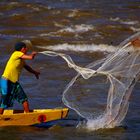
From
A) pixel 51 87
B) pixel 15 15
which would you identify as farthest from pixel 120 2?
pixel 51 87

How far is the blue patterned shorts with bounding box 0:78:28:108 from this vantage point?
11.6 metres

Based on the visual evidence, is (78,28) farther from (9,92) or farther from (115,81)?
(115,81)

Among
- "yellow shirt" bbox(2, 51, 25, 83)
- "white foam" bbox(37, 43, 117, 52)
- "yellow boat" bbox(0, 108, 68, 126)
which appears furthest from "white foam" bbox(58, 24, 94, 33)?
"yellow shirt" bbox(2, 51, 25, 83)

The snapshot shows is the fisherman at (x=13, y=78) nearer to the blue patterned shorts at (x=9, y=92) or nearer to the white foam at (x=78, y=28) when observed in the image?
the blue patterned shorts at (x=9, y=92)

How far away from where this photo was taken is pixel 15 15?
25438 millimetres

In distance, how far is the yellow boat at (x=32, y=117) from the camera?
11.7m

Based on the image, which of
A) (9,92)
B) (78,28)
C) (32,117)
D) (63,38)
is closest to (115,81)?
(32,117)

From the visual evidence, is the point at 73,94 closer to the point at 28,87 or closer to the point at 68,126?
the point at 68,126

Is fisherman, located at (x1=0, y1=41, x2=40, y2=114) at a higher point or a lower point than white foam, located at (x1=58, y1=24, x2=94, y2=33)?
lower

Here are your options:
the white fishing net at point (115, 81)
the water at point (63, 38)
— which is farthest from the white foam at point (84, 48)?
the white fishing net at point (115, 81)

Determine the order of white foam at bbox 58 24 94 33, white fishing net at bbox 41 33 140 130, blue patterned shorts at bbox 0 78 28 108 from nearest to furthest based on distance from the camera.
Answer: white fishing net at bbox 41 33 140 130 < blue patterned shorts at bbox 0 78 28 108 < white foam at bbox 58 24 94 33

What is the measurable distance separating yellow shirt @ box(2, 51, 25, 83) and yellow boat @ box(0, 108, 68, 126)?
68 centimetres

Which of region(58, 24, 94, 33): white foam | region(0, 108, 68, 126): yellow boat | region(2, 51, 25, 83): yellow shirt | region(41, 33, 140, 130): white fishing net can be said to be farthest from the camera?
region(58, 24, 94, 33): white foam

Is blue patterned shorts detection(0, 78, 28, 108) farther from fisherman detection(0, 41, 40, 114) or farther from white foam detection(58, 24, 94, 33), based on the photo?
white foam detection(58, 24, 94, 33)
